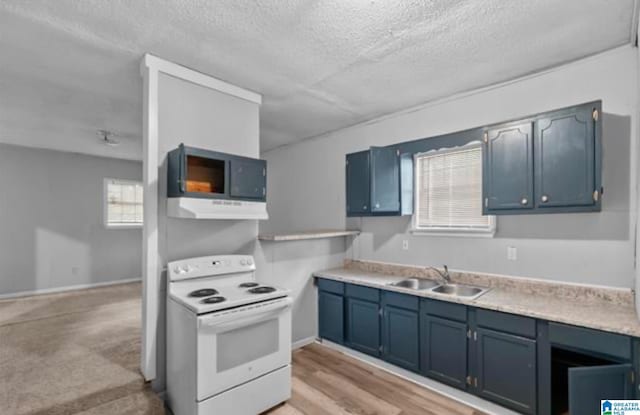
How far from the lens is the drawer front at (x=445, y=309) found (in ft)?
8.27

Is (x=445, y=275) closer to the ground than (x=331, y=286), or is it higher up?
Result: higher up

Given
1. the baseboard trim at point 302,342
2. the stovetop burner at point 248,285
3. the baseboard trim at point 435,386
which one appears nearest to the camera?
the baseboard trim at point 435,386

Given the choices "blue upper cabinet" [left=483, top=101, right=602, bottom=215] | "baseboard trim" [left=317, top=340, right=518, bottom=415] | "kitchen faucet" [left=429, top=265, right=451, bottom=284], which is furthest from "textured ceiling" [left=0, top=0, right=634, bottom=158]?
"baseboard trim" [left=317, top=340, right=518, bottom=415]

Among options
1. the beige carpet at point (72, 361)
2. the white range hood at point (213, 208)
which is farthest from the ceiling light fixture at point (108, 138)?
the white range hood at point (213, 208)

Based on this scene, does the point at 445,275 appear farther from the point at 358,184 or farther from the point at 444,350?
the point at 358,184

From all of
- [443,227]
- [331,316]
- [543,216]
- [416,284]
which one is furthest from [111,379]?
[543,216]

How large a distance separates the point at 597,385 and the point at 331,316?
2.35 meters

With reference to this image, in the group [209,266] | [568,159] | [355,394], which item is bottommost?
[355,394]

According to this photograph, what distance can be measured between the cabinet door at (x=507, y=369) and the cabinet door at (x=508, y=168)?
3.37 feet

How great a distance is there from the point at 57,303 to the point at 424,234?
540 centimetres

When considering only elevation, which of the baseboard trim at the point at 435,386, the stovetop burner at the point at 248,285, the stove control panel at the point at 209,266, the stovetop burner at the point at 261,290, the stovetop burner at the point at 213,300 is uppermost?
the stove control panel at the point at 209,266

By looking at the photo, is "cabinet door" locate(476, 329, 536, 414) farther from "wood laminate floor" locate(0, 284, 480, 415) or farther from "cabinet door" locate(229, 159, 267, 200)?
"cabinet door" locate(229, 159, 267, 200)

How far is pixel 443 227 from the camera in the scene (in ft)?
10.8

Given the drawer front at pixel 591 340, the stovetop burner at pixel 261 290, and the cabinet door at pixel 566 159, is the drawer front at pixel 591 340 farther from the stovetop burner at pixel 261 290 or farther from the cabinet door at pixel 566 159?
the stovetop burner at pixel 261 290
